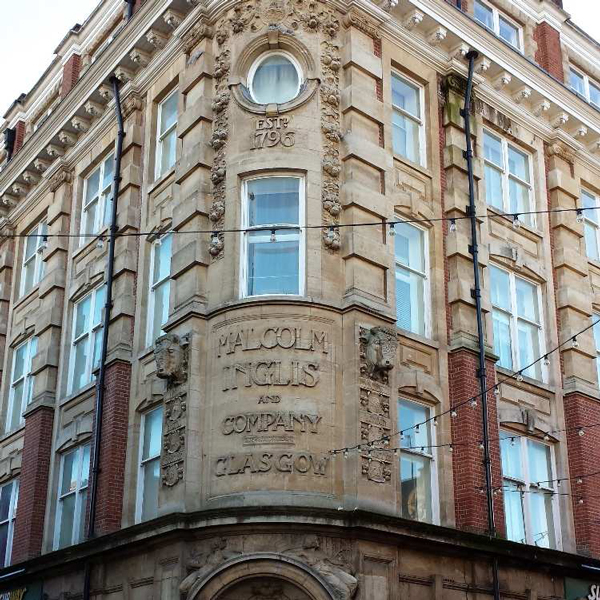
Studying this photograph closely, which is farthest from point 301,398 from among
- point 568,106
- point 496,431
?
point 568,106

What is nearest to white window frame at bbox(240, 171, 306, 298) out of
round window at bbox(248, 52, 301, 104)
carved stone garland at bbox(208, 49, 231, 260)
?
carved stone garland at bbox(208, 49, 231, 260)

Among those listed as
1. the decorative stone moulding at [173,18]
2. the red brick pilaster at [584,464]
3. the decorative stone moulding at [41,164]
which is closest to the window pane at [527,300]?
the red brick pilaster at [584,464]

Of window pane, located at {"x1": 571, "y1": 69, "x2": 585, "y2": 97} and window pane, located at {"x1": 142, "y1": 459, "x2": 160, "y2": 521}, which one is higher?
window pane, located at {"x1": 571, "y1": 69, "x2": 585, "y2": 97}

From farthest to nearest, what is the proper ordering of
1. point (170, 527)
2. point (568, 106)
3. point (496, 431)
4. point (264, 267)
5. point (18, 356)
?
point (18, 356)
point (568, 106)
point (496, 431)
point (264, 267)
point (170, 527)

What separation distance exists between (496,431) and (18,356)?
48.3ft

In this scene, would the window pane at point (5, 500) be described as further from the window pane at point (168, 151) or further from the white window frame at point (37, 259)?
the window pane at point (168, 151)

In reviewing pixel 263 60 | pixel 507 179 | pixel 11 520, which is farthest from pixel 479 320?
pixel 11 520

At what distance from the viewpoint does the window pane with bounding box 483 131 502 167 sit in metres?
26.4

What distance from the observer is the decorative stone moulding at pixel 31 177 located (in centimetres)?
3133

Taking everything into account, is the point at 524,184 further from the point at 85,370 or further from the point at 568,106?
the point at 85,370

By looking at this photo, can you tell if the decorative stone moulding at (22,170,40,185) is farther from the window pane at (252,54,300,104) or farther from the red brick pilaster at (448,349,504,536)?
the red brick pilaster at (448,349,504,536)

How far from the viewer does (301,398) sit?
19516 mm

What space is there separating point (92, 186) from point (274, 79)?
7.92 metres

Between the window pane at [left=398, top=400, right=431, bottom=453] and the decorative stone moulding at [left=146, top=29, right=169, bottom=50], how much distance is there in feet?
36.2
